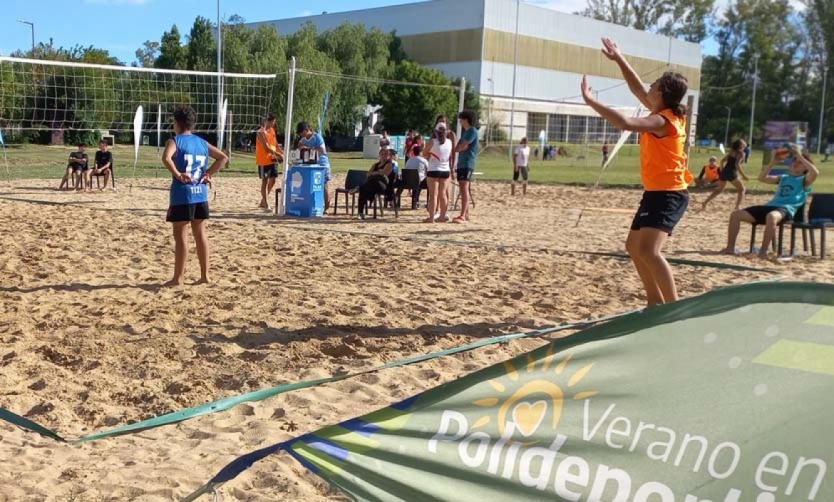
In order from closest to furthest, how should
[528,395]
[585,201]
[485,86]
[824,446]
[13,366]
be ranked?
[824,446] → [528,395] → [13,366] → [585,201] → [485,86]

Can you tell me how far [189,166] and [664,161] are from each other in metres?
3.61

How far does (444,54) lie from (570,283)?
53082 millimetres

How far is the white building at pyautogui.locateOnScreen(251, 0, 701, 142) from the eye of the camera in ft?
183

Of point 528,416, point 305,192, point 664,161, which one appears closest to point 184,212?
point 664,161

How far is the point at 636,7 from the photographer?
81.5 meters

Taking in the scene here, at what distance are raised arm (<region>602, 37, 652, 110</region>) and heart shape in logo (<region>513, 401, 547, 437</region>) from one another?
2970mm

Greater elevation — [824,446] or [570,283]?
[824,446]

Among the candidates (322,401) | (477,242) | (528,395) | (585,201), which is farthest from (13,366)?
(585,201)

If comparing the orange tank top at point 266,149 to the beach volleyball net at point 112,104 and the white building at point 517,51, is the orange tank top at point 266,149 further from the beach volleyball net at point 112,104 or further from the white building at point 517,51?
the white building at point 517,51

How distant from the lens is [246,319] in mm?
5590

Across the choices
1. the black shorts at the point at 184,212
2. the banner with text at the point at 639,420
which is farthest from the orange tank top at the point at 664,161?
the black shorts at the point at 184,212

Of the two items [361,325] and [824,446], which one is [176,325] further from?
[824,446]

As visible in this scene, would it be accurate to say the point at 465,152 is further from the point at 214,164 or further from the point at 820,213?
the point at 214,164


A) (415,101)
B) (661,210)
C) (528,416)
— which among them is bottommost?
(528,416)
